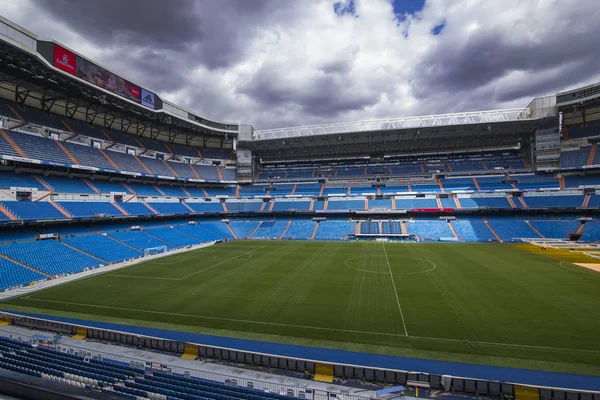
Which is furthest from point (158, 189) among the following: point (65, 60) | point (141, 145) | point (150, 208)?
point (65, 60)

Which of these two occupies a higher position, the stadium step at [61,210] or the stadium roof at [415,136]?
the stadium roof at [415,136]

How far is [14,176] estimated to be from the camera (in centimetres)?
2794

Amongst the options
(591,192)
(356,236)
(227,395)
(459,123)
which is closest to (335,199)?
(356,236)

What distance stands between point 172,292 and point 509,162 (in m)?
55.1

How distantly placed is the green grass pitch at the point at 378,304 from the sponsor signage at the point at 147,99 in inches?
822

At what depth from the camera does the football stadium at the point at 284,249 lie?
9266 mm

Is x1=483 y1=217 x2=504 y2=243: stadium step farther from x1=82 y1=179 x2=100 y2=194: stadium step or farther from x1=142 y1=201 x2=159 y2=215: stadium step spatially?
x1=82 y1=179 x2=100 y2=194: stadium step

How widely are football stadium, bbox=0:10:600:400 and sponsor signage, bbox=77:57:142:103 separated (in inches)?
8.5

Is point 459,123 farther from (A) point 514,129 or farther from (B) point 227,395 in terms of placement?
(B) point 227,395

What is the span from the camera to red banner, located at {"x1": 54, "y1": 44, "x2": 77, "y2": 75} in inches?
977

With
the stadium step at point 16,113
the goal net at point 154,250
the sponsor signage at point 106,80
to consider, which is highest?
the sponsor signage at point 106,80

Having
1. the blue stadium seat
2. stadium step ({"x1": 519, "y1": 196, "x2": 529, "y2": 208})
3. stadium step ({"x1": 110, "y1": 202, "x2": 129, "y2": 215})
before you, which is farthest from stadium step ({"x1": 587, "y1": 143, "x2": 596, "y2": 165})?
stadium step ({"x1": 110, "y1": 202, "x2": 129, "y2": 215})

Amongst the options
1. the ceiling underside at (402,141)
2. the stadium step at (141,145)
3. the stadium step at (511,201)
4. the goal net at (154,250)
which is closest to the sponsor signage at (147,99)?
the stadium step at (141,145)

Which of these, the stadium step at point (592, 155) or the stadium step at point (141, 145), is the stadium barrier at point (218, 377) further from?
the stadium step at point (592, 155)
